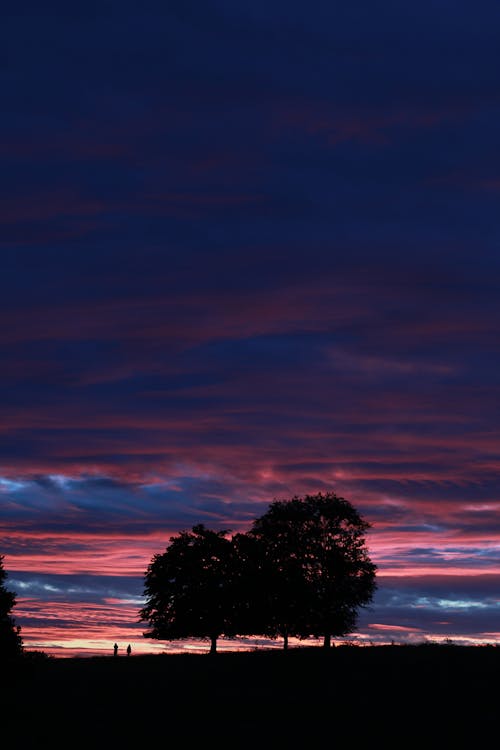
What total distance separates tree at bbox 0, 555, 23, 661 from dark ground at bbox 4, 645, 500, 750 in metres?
1.03

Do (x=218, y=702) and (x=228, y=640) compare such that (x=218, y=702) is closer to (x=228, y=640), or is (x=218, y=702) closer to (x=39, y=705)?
(x=39, y=705)

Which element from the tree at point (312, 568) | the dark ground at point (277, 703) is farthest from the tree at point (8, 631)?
the tree at point (312, 568)

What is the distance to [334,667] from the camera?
60.8m

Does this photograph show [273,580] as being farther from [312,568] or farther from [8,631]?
[8,631]

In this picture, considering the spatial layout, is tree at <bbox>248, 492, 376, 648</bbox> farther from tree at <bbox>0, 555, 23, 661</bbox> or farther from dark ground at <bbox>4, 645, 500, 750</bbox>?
tree at <bbox>0, 555, 23, 661</bbox>

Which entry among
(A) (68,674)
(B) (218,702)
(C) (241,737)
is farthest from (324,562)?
(C) (241,737)

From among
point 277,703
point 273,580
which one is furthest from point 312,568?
point 277,703

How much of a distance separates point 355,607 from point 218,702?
132ft

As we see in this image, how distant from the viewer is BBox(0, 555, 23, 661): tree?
52281mm

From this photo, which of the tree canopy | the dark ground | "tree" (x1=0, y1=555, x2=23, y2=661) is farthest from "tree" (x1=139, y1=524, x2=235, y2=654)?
"tree" (x1=0, y1=555, x2=23, y2=661)

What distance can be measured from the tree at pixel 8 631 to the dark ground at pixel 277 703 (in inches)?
40.5

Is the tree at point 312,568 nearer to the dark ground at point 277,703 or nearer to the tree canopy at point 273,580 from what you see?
the tree canopy at point 273,580

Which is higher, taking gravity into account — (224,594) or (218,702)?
(224,594)

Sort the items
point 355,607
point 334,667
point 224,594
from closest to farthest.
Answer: point 334,667, point 355,607, point 224,594
